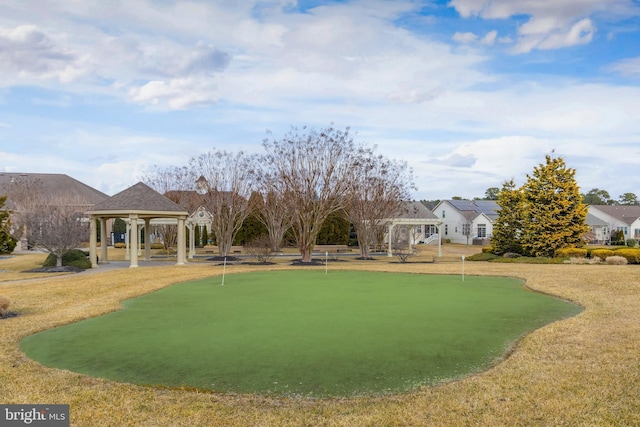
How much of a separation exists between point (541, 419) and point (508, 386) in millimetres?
973

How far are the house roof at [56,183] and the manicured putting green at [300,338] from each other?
38404 mm

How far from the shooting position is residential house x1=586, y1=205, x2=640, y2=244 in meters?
59.9

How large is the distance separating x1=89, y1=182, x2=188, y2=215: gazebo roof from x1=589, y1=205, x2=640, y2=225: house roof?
2261 inches

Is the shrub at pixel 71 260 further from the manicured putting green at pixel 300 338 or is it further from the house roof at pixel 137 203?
the manicured putting green at pixel 300 338

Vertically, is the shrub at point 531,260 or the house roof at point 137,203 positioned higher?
the house roof at point 137,203

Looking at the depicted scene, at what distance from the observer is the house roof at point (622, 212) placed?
207 ft

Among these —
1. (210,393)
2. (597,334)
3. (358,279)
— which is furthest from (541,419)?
(358,279)

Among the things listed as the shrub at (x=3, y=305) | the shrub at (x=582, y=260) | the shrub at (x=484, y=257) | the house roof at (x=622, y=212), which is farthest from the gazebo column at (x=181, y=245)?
the house roof at (x=622, y=212)

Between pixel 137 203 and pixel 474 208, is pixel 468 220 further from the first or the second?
pixel 137 203

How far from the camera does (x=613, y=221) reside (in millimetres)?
62844

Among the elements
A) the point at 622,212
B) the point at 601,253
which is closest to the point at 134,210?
the point at 601,253

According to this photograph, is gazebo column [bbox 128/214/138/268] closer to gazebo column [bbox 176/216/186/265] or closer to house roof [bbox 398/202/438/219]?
gazebo column [bbox 176/216/186/265]

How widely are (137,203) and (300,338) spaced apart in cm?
1965

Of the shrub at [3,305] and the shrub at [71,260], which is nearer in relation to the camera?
the shrub at [3,305]
